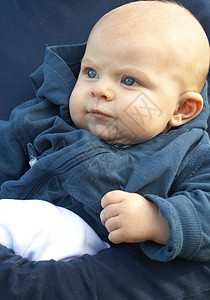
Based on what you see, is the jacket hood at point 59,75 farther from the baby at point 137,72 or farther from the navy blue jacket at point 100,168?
the baby at point 137,72

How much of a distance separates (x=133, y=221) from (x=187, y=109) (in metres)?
0.50

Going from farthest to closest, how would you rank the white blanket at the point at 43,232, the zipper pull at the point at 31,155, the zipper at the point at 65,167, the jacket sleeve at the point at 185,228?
the zipper pull at the point at 31,155 → the zipper at the point at 65,167 → the white blanket at the point at 43,232 → the jacket sleeve at the point at 185,228

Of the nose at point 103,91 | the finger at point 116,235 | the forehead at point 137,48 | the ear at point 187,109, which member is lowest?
the finger at point 116,235

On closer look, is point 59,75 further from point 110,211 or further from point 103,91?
point 110,211

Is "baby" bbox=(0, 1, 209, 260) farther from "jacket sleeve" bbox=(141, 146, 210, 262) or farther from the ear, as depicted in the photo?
"jacket sleeve" bbox=(141, 146, 210, 262)

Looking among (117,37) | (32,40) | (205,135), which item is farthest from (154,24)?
(32,40)

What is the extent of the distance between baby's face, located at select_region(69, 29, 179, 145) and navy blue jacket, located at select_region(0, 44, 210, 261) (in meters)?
0.06

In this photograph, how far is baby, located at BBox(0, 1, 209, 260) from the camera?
1195 millimetres

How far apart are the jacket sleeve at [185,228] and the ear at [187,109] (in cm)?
33

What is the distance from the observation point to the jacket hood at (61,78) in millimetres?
1383

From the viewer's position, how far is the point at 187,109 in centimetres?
133

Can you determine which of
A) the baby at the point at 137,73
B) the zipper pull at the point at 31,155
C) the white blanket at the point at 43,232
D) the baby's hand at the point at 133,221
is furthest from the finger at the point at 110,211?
the zipper pull at the point at 31,155

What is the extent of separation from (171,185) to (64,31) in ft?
2.77

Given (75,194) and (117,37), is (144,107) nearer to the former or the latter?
(117,37)
